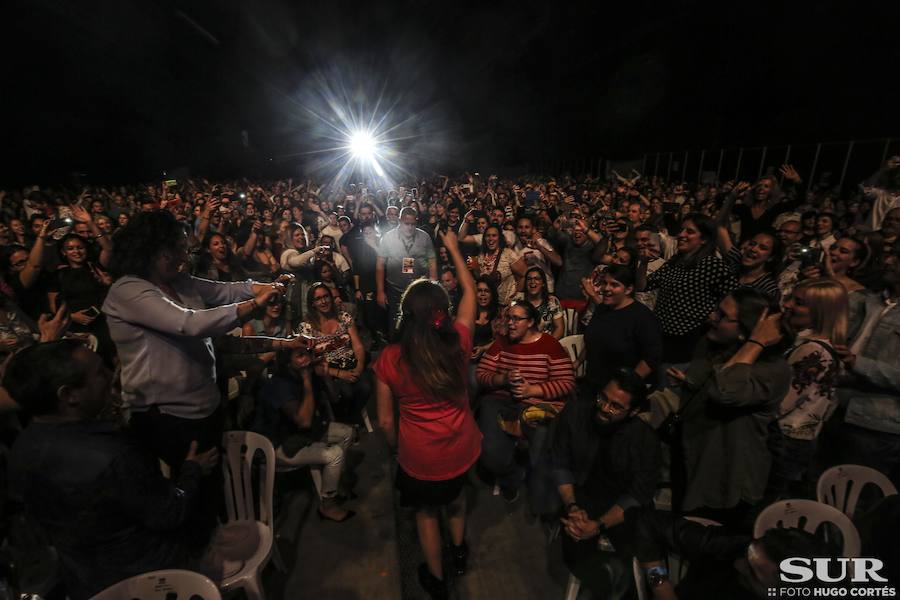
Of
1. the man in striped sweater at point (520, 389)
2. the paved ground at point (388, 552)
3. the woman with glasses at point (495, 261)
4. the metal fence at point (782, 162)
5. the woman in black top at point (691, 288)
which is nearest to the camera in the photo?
the paved ground at point (388, 552)

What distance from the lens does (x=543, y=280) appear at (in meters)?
3.97

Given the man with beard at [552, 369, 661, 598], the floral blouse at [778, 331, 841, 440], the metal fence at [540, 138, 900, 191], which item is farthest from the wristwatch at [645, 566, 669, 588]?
the metal fence at [540, 138, 900, 191]

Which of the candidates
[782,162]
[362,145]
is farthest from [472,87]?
[782,162]

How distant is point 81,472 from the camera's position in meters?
1.37

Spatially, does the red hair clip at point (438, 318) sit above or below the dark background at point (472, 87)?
below

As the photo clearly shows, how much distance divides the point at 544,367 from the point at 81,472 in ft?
8.15

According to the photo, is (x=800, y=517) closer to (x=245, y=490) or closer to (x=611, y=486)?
(x=611, y=486)

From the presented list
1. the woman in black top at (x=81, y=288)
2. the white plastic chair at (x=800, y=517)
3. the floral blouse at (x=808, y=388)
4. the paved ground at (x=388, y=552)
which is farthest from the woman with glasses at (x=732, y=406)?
the woman in black top at (x=81, y=288)

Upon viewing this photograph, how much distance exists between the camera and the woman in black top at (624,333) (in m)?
3.00

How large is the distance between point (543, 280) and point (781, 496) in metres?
2.25

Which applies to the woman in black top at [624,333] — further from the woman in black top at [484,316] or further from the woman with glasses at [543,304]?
the woman in black top at [484,316]

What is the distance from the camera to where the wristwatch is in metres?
1.94

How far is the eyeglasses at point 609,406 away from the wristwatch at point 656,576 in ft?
2.31

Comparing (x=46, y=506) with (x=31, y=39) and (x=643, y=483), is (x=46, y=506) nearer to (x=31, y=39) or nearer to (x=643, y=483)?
(x=643, y=483)
